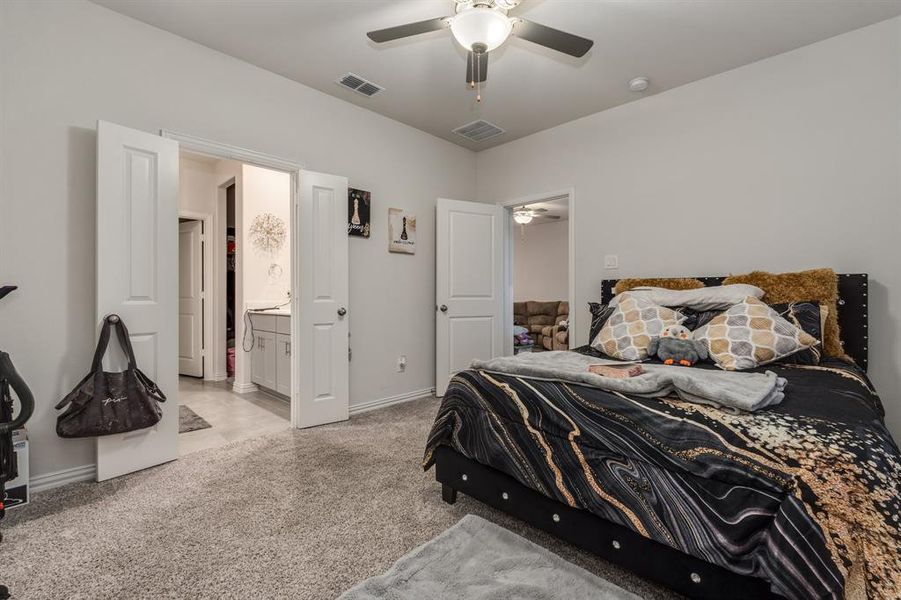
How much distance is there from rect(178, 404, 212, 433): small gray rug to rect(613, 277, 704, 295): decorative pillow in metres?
3.55

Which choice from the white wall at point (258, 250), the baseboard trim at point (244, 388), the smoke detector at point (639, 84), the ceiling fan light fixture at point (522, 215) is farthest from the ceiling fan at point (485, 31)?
the ceiling fan light fixture at point (522, 215)

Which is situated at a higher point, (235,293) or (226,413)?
(235,293)

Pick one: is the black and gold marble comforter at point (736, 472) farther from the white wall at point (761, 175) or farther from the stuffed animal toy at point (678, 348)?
the white wall at point (761, 175)

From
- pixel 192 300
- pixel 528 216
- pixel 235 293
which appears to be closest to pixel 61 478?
pixel 235 293

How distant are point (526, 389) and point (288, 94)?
9.80ft

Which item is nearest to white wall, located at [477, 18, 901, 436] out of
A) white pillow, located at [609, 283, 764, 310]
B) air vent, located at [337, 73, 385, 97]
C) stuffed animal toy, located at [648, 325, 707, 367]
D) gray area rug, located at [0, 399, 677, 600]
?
white pillow, located at [609, 283, 764, 310]

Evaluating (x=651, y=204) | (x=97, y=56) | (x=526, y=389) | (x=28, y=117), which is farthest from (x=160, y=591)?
(x=651, y=204)

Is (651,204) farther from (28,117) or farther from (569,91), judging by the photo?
(28,117)

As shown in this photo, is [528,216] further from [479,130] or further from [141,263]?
[141,263]

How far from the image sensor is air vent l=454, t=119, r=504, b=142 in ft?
13.4

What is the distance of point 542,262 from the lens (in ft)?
28.8

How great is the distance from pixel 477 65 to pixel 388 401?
9.55 feet

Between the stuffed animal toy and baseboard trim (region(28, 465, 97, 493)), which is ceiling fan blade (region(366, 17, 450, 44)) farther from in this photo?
baseboard trim (region(28, 465, 97, 493))

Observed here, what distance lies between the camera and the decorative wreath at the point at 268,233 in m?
4.66
